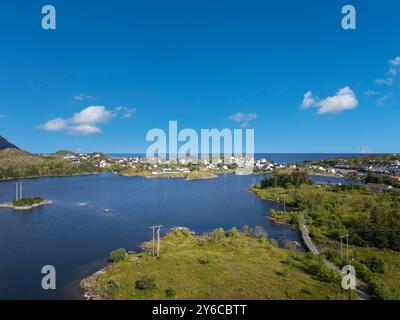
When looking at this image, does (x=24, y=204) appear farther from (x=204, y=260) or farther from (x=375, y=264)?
(x=375, y=264)

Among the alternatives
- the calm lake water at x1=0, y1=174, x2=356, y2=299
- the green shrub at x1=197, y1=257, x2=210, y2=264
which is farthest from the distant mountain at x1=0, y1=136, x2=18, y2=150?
the green shrub at x1=197, y1=257, x2=210, y2=264

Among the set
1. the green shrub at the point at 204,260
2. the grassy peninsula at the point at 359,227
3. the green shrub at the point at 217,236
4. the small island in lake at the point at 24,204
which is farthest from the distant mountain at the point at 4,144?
the green shrub at the point at 204,260

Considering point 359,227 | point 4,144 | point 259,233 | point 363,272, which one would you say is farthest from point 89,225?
point 4,144

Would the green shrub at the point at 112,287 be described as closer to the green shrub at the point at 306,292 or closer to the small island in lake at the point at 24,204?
the green shrub at the point at 306,292

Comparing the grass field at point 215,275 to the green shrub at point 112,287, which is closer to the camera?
the grass field at point 215,275

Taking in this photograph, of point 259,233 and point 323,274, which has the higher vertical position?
point 323,274

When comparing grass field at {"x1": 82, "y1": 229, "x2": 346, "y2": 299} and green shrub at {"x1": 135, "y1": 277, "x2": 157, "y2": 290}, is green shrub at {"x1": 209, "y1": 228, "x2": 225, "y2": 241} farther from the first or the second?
green shrub at {"x1": 135, "y1": 277, "x2": 157, "y2": 290}
